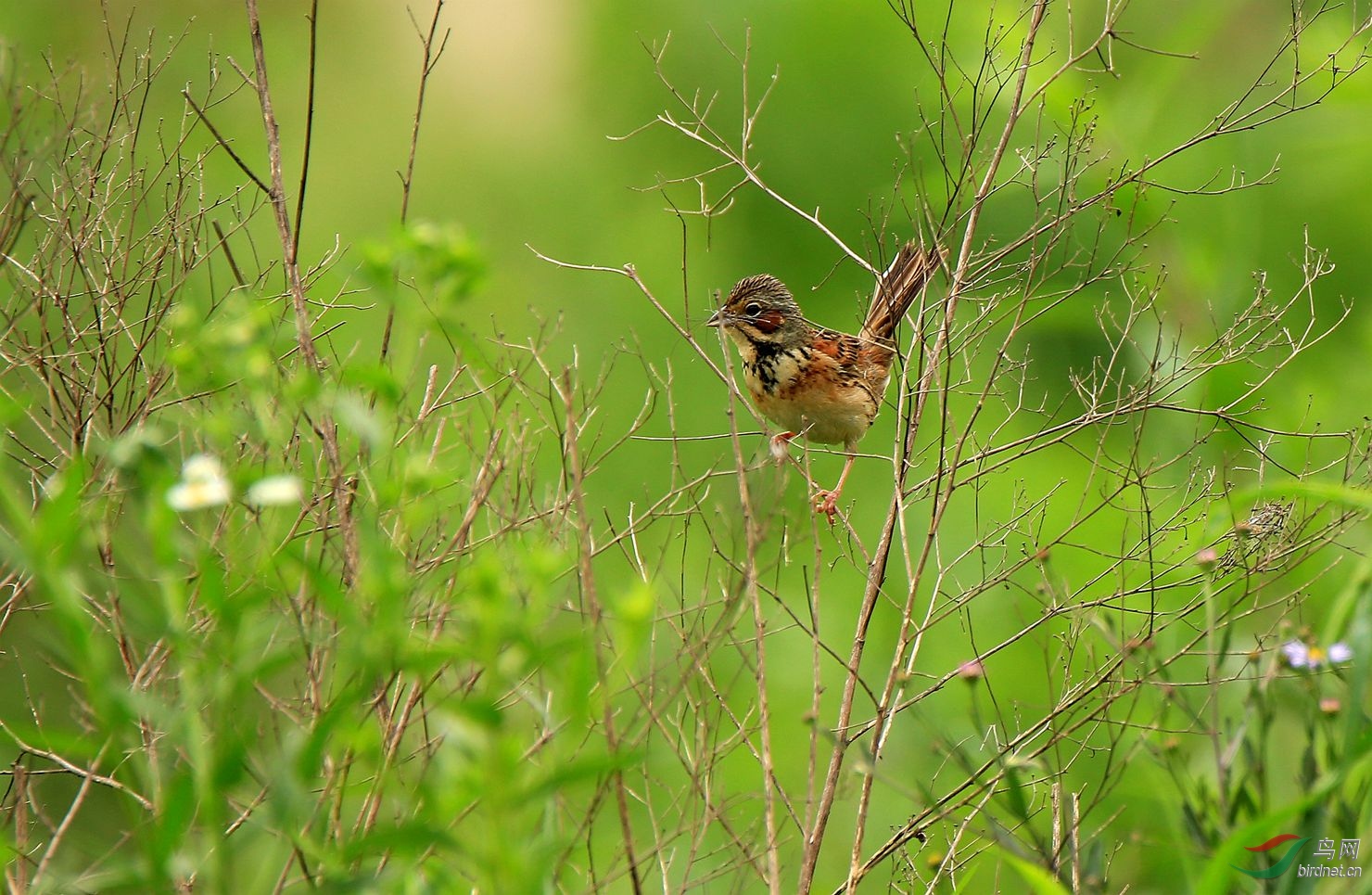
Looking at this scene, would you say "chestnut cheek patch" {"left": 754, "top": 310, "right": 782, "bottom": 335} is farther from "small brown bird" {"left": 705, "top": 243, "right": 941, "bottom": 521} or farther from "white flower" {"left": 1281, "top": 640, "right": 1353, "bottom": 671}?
"white flower" {"left": 1281, "top": 640, "right": 1353, "bottom": 671}

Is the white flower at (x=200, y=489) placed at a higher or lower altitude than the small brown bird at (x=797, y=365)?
lower

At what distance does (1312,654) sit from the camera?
7.20 ft

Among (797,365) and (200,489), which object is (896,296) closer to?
(797,365)

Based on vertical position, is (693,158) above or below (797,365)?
above

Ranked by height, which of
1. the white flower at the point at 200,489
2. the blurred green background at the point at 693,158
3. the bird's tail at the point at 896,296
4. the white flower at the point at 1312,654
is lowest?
the white flower at the point at 1312,654

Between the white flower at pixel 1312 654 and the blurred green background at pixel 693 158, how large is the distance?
3.08m

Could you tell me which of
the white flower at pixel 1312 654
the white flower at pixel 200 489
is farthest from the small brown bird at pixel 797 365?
the white flower at pixel 200 489

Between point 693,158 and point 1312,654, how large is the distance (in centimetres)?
777

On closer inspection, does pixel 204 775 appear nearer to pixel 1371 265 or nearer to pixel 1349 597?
pixel 1349 597

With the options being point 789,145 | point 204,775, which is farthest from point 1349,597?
point 789,145

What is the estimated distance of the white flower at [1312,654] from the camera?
7.04 ft

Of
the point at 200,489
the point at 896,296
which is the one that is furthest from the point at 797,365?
the point at 200,489

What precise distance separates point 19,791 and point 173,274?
4.13 ft

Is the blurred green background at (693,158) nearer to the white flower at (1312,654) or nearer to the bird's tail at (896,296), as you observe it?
the bird's tail at (896,296)
